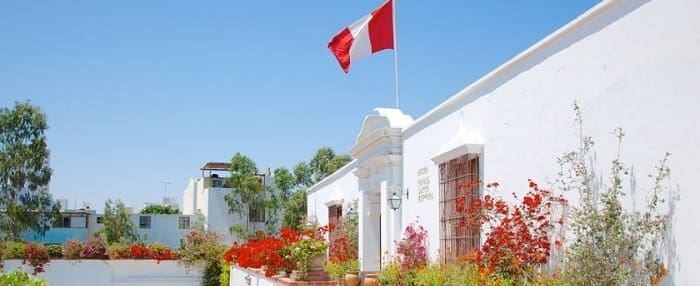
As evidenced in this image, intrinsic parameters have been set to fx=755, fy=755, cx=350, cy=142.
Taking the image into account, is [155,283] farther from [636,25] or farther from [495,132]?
[636,25]

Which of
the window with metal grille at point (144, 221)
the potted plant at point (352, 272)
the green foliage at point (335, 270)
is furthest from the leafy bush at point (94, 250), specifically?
the window with metal grille at point (144, 221)

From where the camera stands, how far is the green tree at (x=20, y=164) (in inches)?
1280

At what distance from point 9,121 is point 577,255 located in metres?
31.0

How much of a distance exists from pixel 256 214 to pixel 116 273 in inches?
729

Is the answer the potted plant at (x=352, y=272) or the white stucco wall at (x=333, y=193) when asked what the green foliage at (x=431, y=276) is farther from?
the white stucco wall at (x=333, y=193)

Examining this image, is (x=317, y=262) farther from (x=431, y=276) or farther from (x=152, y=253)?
(x=152, y=253)

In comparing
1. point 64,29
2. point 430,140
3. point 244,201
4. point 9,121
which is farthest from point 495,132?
point 244,201

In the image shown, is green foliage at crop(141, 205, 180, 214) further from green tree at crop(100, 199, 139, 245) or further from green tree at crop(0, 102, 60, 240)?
green tree at crop(0, 102, 60, 240)

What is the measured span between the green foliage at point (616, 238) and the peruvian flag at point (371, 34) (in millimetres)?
7253

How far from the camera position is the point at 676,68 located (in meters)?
5.84

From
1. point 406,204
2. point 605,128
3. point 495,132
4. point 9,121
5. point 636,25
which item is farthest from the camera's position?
point 9,121

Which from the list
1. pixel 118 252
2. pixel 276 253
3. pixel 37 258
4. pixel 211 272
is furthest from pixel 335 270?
pixel 37 258

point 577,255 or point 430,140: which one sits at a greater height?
point 430,140

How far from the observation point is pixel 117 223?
42.1m
